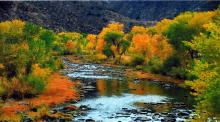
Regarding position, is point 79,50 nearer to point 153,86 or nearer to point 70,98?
point 153,86

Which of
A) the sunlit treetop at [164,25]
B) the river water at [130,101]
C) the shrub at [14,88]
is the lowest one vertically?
the river water at [130,101]

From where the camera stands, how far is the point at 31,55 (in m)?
49.4

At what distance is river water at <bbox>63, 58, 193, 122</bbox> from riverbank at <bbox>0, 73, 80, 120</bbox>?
1.82 m

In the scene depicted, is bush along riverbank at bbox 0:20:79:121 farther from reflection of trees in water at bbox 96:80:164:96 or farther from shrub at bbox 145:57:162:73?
shrub at bbox 145:57:162:73

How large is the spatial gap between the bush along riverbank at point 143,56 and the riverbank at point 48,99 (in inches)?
54.5

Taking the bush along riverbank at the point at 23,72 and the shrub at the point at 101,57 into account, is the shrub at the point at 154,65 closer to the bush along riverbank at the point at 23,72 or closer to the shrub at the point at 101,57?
the shrub at the point at 101,57

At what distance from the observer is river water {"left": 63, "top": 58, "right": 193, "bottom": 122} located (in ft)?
126

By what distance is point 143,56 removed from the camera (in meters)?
89.2

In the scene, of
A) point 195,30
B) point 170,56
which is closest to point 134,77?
point 170,56

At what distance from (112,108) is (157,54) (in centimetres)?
3897

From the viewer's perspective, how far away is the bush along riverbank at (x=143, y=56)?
22.8m

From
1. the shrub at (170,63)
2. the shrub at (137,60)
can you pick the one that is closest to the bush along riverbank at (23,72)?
the shrub at (170,63)

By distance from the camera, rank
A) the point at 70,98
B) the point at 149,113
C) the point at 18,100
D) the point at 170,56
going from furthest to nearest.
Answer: the point at 170,56 → the point at 70,98 → the point at 18,100 → the point at 149,113

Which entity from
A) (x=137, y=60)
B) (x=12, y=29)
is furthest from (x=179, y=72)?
(x=12, y=29)
